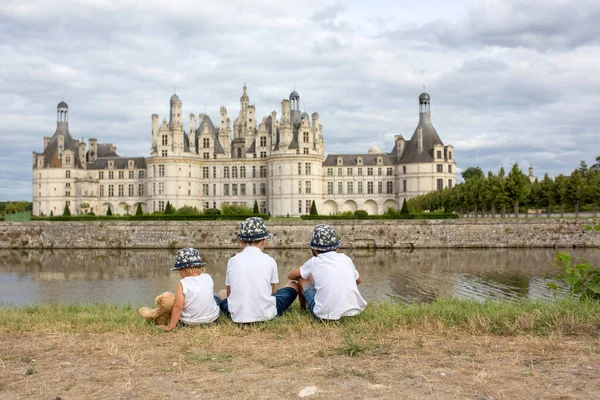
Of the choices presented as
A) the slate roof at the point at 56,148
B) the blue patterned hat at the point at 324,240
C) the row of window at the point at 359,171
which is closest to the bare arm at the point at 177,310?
the blue patterned hat at the point at 324,240

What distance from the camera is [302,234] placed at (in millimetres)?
34281

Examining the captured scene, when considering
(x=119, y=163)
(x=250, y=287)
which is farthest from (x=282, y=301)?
(x=119, y=163)

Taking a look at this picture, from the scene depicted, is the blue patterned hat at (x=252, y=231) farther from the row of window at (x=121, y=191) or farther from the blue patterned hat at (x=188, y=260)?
the row of window at (x=121, y=191)

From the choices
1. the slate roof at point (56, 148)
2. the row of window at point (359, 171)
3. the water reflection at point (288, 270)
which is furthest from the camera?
the slate roof at point (56, 148)

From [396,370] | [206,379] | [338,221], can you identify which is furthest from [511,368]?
[338,221]

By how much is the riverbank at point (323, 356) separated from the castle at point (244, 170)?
49117 millimetres

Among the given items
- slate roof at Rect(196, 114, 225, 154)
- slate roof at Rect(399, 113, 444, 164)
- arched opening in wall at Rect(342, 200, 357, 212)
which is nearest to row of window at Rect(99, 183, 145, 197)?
slate roof at Rect(196, 114, 225, 154)

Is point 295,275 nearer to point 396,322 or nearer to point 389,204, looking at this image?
point 396,322

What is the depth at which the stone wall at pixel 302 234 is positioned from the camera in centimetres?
3291

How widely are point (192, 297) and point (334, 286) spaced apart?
1.64 meters

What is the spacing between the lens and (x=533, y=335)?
5.86 meters

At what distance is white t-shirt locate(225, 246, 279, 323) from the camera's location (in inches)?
251

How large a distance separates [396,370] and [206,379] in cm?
156

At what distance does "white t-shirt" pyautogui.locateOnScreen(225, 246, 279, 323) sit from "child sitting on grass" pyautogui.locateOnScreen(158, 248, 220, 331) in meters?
0.25
